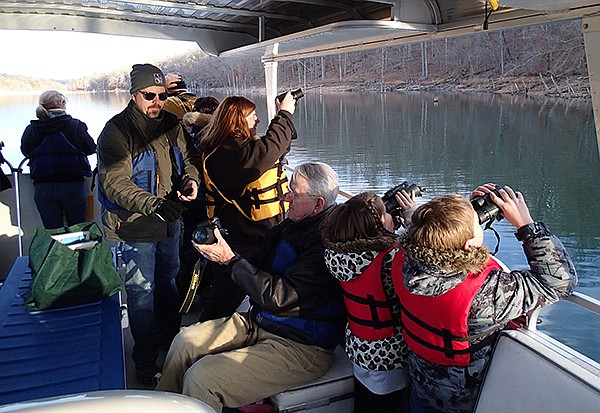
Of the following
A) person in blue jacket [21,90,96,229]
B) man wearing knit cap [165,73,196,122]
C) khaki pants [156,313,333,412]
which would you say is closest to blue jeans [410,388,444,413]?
khaki pants [156,313,333,412]

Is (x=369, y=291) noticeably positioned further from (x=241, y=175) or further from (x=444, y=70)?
(x=444, y=70)

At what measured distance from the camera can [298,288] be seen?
63.6 inches

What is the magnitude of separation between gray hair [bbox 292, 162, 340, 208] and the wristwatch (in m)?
0.59

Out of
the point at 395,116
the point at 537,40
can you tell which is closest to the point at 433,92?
the point at 537,40

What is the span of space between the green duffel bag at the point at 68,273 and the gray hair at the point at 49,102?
117cm

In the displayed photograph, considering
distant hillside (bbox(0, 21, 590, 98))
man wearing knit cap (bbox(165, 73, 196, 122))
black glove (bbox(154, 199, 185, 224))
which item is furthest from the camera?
distant hillside (bbox(0, 21, 590, 98))

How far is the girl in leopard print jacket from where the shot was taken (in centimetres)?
154

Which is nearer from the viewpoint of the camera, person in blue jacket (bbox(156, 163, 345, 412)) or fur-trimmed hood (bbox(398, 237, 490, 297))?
fur-trimmed hood (bbox(398, 237, 490, 297))

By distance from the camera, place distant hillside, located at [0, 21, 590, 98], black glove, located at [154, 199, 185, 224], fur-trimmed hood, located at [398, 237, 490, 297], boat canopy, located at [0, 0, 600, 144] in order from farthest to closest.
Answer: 1. distant hillside, located at [0, 21, 590, 98]
2. black glove, located at [154, 199, 185, 224]
3. boat canopy, located at [0, 0, 600, 144]
4. fur-trimmed hood, located at [398, 237, 490, 297]

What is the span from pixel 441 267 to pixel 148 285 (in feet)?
4.01

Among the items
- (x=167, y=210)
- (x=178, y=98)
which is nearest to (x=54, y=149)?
(x=178, y=98)

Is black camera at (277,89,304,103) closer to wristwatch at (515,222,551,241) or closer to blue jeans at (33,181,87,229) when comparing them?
wristwatch at (515,222,551,241)

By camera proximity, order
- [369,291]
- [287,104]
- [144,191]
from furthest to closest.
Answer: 1. [287,104]
2. [144,191]
3. [369,291]

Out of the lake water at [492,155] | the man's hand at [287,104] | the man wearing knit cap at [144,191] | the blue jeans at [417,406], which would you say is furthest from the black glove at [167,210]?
the lake water at [492,155]
